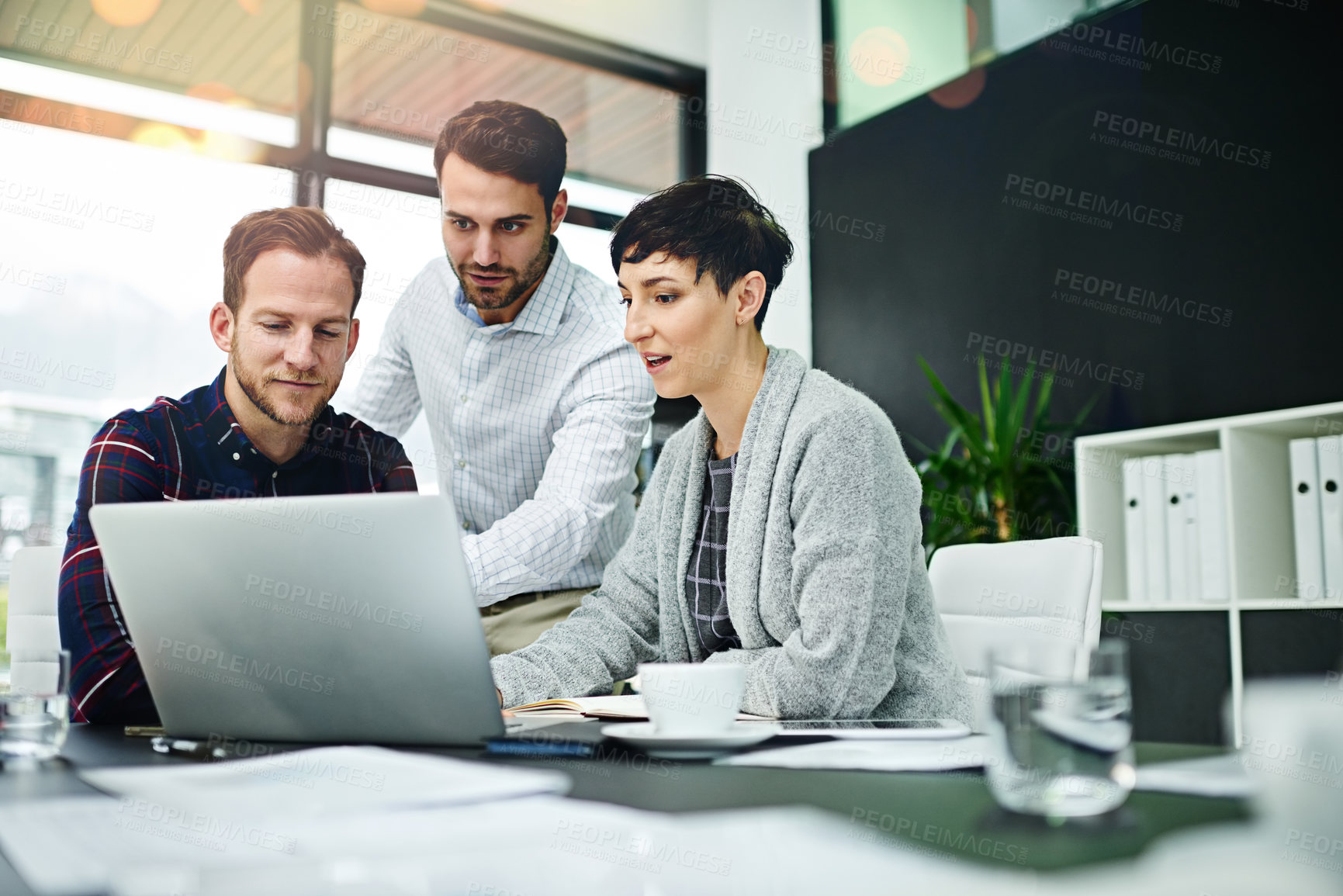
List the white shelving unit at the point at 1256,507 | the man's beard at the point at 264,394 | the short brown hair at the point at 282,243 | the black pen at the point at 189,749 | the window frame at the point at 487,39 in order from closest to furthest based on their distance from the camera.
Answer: the black pen at the point at 189,749 → the man's beard at the point at 264,394 → the short brown hair at the point at 282,243 → the white shelving unit at the point at 1256,507 → the window frame at the point at 487,39

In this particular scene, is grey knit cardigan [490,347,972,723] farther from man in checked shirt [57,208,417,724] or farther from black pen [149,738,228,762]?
man in checked shirt [57,208,417,724]

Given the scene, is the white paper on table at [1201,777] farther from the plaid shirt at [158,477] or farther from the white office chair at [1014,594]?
the plaid shirt at [158,477]

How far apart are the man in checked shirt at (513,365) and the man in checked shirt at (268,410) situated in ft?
0.73

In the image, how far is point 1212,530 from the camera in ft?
9.06

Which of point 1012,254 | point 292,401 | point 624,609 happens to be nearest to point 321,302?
point 292,401

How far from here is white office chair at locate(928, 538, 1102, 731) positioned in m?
1.52

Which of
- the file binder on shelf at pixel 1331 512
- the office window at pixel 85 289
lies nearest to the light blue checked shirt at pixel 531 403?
the office window at pixel 85 289

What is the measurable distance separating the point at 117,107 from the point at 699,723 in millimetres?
3622

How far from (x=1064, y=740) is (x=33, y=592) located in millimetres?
2221

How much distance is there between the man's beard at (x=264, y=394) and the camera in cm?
193

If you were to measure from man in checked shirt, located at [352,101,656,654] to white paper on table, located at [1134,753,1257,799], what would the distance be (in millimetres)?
1364

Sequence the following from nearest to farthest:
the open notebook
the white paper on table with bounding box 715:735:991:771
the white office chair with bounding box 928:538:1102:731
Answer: the white paper on table with bounding box 715:735:991:771, the open notebook, the white office chair with bounding box 928:538:1102:731

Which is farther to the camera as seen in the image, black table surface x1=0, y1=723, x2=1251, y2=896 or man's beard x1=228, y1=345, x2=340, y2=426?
man's beard x1=228, y1=345, x2=340, y2=426

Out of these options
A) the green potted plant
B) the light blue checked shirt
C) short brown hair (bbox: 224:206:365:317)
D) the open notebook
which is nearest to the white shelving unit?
the green potted plant
